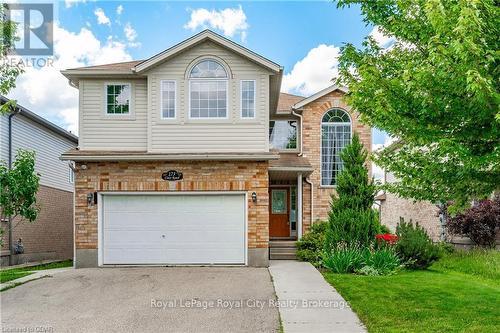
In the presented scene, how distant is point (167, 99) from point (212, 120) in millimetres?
1483

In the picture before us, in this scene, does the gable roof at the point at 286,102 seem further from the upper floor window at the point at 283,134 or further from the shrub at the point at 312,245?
the shrub at the point at 312,245

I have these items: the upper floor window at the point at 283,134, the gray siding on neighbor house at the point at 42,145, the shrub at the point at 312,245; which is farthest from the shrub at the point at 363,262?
the gray siding on neighbor house at the point at 42,145

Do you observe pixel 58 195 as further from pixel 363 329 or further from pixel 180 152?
pixel 363 329

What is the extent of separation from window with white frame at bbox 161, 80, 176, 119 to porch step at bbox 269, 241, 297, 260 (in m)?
5.44

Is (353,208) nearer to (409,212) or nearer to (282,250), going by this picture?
(282,250)

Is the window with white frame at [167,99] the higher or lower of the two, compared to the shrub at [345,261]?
higher

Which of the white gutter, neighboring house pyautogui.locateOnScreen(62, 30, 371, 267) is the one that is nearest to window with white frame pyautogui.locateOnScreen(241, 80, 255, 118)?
neighboring house pyautogui.locateOnScreen(62, 30, 371, 267)

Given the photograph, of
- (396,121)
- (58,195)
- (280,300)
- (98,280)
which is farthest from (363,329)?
(58,195)

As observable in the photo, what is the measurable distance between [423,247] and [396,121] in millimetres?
8235

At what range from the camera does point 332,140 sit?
19.6 metres

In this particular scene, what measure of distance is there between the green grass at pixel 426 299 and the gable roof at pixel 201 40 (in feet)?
20.3

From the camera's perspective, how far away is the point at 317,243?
16266 mm

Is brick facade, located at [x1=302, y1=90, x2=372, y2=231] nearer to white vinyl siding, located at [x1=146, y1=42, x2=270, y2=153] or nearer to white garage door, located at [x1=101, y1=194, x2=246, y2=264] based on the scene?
white vinyl siding, located at [x1=146, y1=42, x2=270, y2=153]

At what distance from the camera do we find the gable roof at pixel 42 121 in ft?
57.2
